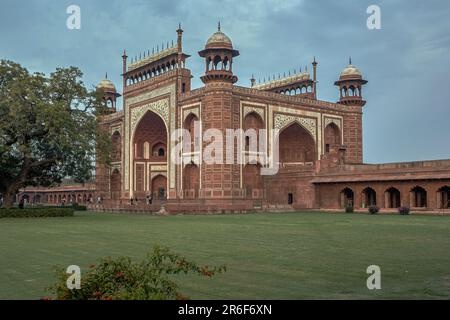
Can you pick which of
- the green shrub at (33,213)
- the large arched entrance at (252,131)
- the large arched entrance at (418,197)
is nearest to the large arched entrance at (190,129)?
the large arched entrance at (252,131)

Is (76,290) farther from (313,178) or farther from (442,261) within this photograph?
(313,178)

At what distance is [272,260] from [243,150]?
27.1 meters

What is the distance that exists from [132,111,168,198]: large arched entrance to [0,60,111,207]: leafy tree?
1669 centimetres

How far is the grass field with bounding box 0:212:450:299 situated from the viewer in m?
5.96

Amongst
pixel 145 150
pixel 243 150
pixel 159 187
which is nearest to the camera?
pixel 243 150

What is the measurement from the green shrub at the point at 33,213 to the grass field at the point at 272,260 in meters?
10.6

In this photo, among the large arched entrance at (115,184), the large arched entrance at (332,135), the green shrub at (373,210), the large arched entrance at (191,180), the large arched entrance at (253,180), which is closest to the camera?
the green shrub at (373,210)

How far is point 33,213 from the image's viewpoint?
2412cm

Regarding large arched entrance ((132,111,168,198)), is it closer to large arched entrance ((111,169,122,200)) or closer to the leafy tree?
large arched entrance ((111,169,122,200))

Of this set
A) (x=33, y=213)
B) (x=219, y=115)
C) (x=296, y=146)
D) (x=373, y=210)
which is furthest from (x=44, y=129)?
(x=296, y=146)

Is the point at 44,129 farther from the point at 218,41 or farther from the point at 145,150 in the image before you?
the point at 145,150

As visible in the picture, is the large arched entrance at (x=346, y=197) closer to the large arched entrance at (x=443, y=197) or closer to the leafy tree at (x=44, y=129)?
the large arched entrance at (x=443, y=197)

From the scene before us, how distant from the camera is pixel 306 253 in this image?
9.25 meters

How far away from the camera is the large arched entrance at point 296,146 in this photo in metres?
41.0
